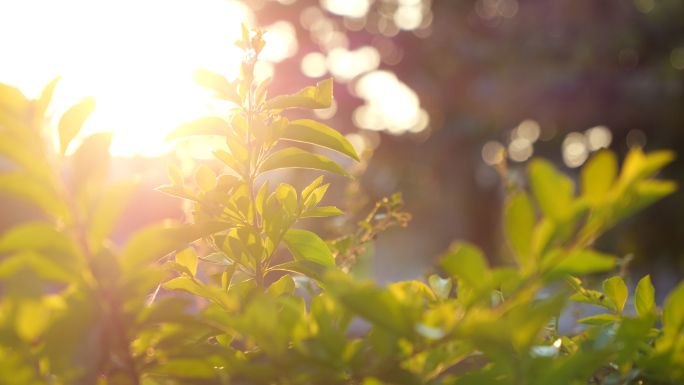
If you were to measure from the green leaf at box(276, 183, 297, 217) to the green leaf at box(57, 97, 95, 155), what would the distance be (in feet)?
0.90

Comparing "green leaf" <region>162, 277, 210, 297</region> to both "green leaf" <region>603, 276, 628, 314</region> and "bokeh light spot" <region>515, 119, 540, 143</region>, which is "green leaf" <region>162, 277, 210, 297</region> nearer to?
"green leaf" <region>603, 276, 628, 314</region>

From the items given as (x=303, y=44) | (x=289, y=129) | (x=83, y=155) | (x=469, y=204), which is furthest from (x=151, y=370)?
(x=303, y=44)

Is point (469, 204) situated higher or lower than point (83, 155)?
higher

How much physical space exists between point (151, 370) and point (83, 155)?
0.73ft

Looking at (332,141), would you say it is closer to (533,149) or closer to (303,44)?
(533,149)

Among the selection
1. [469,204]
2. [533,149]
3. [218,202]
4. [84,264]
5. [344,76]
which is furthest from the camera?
[344,76]

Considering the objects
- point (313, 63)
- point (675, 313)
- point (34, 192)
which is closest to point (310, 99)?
point (34, 192)

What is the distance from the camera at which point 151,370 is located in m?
0.47

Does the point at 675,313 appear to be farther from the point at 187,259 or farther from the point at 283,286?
the point at 187,259

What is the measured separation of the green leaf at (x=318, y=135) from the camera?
28.2 inches

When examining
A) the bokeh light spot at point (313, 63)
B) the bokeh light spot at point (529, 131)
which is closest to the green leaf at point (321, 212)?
the bokeh light spot at point (529, 131)

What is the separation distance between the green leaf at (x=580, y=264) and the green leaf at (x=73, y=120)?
1.57ft

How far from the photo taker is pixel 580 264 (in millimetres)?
374

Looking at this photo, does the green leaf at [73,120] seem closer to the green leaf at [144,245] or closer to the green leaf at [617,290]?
the green leaf at [144,245]
